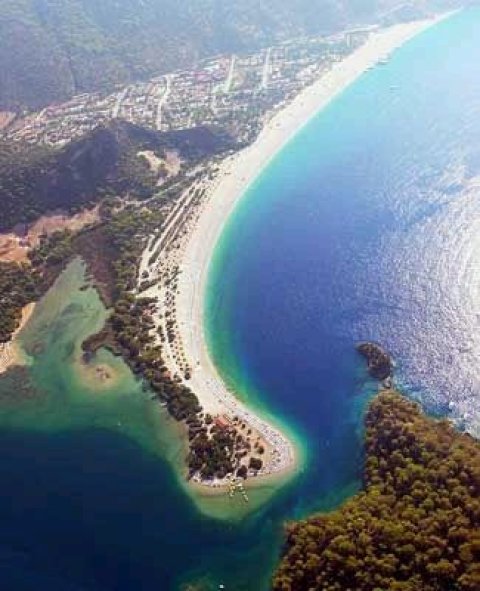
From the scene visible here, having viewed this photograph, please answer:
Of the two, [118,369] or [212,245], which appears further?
[212,245]

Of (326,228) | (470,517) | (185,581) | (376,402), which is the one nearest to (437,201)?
(326,228)

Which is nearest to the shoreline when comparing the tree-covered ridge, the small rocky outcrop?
the tree-covered ridge

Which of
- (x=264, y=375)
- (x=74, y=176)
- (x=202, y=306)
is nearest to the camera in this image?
(x=264, y=375)

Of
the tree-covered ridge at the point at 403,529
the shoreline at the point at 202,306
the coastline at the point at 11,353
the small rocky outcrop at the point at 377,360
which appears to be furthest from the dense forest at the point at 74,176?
the tree-covered ridge at the point at 403,529

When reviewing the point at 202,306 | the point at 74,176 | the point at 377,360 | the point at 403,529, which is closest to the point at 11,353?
the point at 202,306

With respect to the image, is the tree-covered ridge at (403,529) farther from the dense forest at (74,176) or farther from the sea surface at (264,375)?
the dense forest at (74,176)

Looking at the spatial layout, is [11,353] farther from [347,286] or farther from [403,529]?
[403,529]

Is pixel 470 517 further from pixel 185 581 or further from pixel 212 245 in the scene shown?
pixel 212 245
